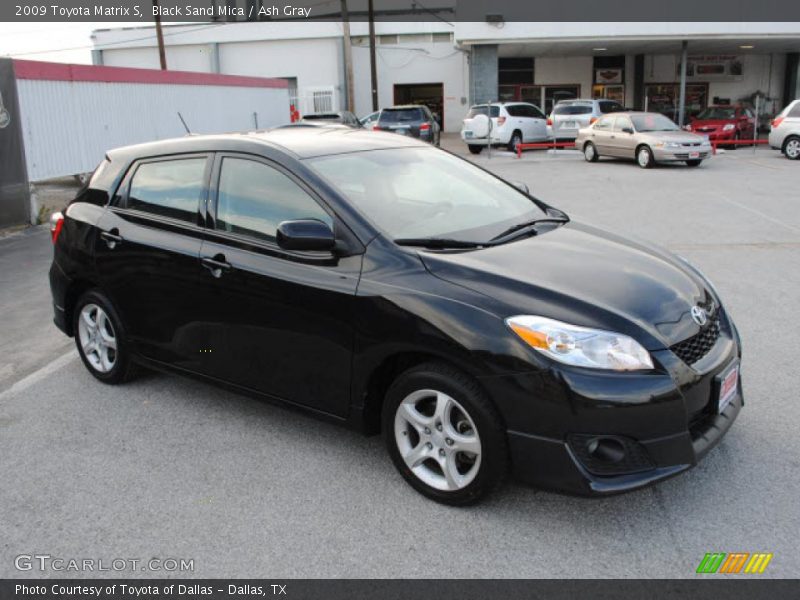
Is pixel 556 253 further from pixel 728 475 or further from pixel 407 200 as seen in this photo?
pixel 728 475

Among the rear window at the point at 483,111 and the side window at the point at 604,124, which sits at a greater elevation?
the rear window at the point at 483,111

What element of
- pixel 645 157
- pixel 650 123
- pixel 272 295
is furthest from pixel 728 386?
pixel 650 123

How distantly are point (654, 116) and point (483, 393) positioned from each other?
19425mm

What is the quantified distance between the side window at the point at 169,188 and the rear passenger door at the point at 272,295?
18 cm

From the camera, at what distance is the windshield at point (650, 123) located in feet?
66.2

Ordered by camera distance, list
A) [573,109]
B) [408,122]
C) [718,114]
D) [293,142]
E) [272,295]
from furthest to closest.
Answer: [573,109] < [718,114] < [408,122] < [293,142] < [272,295]

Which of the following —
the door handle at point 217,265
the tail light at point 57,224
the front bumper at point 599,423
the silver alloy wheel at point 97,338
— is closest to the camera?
the front bumper at point 599,423

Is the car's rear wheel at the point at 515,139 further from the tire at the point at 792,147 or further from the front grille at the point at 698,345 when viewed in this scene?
the front grille at the point at 698,345

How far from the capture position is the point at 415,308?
11.0ft

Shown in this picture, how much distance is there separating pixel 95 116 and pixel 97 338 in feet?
41.5

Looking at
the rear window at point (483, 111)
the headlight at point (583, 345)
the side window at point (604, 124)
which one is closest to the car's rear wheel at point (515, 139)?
the rear window at point (483, 111)

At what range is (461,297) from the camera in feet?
10.7

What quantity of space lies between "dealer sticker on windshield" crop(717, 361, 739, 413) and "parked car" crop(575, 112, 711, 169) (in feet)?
54.3

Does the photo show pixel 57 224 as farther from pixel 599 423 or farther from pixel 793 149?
pixel 793 149
